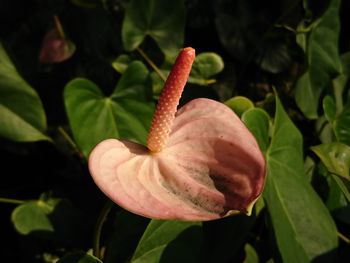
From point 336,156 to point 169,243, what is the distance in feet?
1.04

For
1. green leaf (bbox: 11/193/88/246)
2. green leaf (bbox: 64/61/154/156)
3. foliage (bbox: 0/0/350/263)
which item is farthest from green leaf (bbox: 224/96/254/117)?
green leaf (bbox: 11/193/88/246)

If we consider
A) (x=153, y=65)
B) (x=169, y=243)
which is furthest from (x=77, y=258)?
(x=153, y=65)

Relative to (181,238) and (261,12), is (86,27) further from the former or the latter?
(181,238)

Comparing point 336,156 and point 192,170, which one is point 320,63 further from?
point 192,170

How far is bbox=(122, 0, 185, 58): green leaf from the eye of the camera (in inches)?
40.6

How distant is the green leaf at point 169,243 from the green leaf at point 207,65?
0.45 metres

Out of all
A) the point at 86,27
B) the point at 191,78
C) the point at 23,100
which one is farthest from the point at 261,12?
the point at 23,100

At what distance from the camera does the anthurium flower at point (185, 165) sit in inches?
20.0

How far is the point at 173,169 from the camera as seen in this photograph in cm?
59

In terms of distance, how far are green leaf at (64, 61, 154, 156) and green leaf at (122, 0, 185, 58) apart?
0.10m

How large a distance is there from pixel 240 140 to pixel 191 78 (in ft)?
1.91

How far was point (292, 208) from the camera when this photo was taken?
77 centimetres

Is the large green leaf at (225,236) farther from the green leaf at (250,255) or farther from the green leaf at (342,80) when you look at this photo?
the green leaf at (342,80)

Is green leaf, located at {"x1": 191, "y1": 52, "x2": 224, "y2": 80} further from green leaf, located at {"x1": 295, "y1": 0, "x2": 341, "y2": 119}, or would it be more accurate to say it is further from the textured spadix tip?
the textured spadix tip
